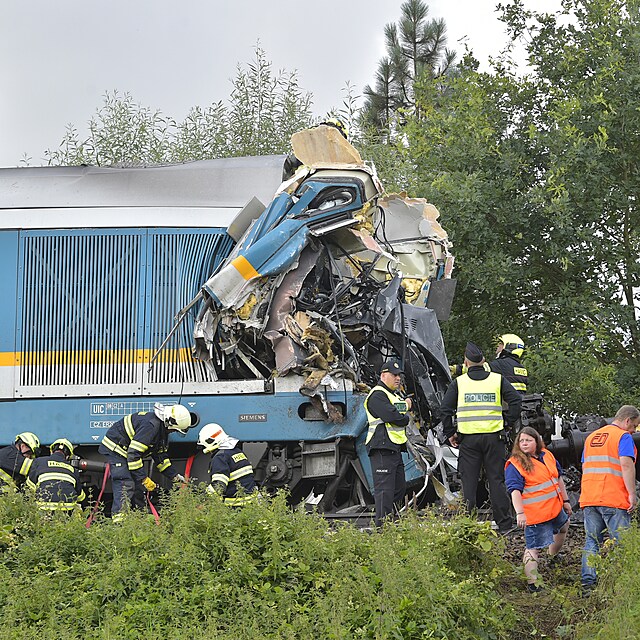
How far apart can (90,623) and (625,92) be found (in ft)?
32.7

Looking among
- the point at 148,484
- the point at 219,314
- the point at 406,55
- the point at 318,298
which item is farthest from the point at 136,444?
the point at 406,55

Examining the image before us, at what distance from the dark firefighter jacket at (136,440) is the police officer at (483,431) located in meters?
2.54

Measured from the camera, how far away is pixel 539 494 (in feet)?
23.0

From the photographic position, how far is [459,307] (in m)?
13.7

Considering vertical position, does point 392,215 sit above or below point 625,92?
below

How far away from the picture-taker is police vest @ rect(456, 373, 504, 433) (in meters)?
8.50

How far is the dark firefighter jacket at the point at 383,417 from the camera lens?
8195 mm

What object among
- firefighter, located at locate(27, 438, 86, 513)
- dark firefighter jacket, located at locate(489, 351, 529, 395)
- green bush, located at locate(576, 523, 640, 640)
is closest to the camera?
green bush, located at locate(576, 523, 640, 640)

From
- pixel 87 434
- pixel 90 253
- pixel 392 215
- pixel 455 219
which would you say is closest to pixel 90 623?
pixel 87 434

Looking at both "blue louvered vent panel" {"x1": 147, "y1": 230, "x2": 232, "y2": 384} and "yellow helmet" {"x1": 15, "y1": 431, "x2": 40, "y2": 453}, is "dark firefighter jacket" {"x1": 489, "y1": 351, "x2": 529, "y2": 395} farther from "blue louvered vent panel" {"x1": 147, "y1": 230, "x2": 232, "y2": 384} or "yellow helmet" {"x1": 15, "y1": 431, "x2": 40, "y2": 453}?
"yellow helmet" {"x1": 15, "y1": 431, "x2": 40, "y2": 453}

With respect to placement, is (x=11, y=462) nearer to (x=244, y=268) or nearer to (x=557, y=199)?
(x=244, y=268)

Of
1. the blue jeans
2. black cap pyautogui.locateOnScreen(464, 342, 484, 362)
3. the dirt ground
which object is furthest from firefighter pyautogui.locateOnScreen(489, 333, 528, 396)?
the blue jeans

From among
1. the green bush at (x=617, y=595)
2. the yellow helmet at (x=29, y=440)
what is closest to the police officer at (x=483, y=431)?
the green bush at (x=617, y=595)

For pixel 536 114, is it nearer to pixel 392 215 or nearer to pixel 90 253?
pixel 392 215
